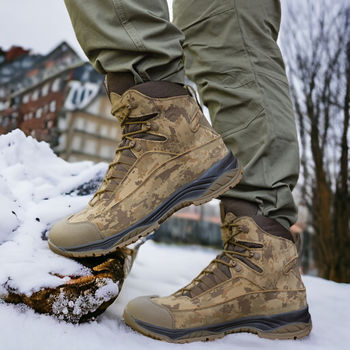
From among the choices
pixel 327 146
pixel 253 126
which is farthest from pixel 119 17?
pixel 327 146

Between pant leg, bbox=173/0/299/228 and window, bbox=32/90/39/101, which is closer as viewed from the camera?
pant leg, bbox=173/0/299/228

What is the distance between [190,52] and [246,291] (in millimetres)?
871

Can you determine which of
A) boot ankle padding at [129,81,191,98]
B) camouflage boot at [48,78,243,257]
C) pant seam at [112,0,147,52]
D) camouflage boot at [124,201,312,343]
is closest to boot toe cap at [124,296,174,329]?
camouflage boot at [124,201,312,343]

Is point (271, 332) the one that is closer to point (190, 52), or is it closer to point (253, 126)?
point (253, 126)

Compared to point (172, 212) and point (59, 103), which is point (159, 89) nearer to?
point (172, 212)

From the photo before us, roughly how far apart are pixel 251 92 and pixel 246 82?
4cm

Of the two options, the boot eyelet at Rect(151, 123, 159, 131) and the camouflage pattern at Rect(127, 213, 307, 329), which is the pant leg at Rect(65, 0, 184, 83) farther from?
the camouflage pattern at Rect(127, 213, 307, 329)

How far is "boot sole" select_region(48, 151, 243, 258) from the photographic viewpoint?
0.88 m

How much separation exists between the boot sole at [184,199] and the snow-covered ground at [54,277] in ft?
0.26

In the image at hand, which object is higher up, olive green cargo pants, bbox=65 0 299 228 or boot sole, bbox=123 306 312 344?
olive green cargo pants, bbox=65 0 299 228

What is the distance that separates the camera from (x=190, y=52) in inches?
45.4

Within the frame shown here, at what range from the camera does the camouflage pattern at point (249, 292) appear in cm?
88

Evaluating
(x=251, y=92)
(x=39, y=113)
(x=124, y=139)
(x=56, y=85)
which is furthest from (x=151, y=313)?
(x=56, y=85)

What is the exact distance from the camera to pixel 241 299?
0.92 metres
